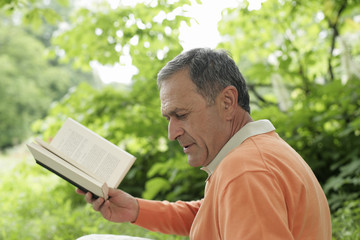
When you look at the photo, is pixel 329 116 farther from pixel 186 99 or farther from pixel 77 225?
pixel 186 99

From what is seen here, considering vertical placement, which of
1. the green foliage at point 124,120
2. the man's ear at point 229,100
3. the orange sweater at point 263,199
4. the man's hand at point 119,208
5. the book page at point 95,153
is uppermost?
the man's ear at point 229,100

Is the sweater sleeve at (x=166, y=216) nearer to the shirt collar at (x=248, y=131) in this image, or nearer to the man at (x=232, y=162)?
the man at (x=232, y=162)

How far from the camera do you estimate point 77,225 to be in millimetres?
3586

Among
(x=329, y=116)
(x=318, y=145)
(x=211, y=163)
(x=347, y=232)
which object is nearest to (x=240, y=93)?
(x=211, y=163)

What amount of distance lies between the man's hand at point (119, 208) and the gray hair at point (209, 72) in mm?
630

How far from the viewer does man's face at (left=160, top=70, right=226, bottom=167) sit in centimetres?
141

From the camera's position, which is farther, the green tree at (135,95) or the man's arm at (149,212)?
the green tree at (135,95)

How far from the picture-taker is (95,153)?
6.12ft

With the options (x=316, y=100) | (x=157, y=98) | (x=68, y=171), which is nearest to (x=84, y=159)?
(x=68, y=171)

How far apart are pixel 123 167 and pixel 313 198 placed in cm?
87

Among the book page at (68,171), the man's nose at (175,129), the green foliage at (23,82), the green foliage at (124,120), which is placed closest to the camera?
the man's nose at (175,129)

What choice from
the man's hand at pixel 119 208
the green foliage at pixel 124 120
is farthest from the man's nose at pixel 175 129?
the green foliage at pixel 124 120

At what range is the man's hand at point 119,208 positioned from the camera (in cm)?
182

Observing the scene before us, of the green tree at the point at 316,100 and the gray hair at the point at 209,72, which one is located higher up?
the gray hair at the point at 209,72
